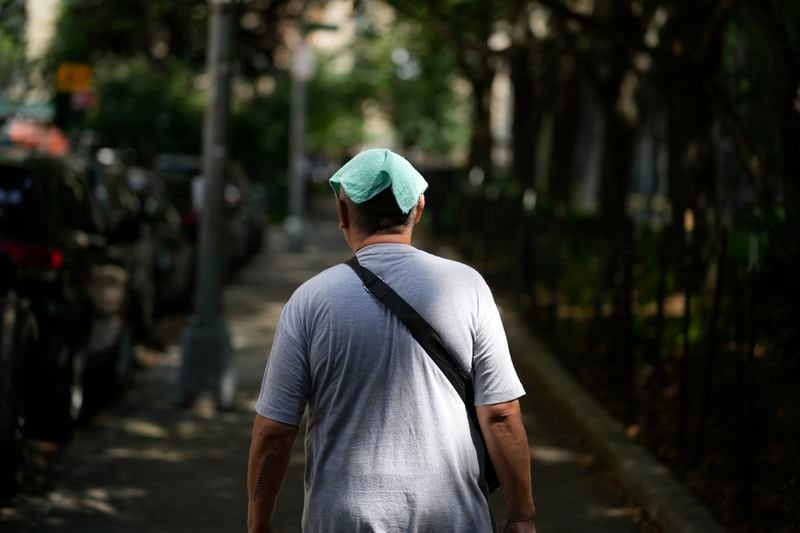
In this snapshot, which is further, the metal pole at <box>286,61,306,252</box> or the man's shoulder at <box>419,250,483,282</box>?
the metal pole at <box>286,61,306,252</box>

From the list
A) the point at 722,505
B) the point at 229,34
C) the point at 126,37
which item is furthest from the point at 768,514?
the point at 126,37

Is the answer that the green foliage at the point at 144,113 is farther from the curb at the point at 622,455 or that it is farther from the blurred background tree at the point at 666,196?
the curb at the point at 622,455

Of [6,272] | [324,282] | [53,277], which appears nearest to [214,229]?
[53,277]

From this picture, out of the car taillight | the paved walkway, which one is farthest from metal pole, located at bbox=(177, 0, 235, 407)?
the car taillight

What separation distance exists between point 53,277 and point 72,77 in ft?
32.8

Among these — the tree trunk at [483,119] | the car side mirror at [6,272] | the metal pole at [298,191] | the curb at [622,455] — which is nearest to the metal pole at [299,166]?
the metal pole at [298,191]

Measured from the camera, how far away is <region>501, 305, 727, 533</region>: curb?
6492 millimetres

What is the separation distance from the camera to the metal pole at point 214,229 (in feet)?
32.6

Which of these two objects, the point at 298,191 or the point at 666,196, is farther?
the point at 298,191

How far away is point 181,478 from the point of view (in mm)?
7812

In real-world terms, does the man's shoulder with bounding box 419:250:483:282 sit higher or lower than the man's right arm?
higher

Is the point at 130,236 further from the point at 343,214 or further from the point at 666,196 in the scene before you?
the point at 666,196

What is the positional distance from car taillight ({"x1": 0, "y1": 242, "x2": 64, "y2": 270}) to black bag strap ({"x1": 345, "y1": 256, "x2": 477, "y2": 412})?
5414 millimetres

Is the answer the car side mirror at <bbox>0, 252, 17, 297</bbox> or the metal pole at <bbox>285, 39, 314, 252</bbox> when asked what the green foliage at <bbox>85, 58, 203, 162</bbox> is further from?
the car side mirror at <bbox>0, 252, 17, 297</bbox>
